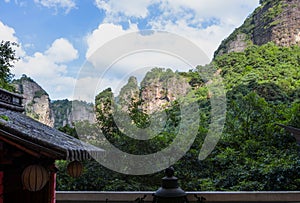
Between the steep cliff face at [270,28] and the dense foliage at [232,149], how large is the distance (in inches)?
195

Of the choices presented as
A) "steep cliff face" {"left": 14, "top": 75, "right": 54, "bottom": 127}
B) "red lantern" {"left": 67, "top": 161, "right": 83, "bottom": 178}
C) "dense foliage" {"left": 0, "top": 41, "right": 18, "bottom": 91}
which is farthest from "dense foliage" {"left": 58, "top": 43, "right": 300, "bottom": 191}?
"steep cliff face" {"left": 14, "top": 75, "right": 54, "bottom": 127}

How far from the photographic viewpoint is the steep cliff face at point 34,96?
8.67m

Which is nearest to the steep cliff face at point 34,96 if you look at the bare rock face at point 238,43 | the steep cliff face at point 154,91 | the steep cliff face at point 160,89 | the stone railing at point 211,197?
the steep cliff face at point 154,91

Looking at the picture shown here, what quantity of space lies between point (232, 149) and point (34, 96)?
6242mm

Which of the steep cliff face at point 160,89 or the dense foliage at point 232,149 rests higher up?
the steep cliff face at point 160,89

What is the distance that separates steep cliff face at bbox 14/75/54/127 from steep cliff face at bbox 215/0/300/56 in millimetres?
7269

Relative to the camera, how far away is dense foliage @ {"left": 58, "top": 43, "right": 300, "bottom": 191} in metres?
5.11

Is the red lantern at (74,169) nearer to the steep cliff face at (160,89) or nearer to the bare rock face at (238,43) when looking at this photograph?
the steep cliff face at (160,89)

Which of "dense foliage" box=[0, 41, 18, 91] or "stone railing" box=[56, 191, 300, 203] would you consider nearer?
"stone railing" box=[56, 191, 300, 203]

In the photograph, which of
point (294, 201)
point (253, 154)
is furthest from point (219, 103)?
point (294, 201)

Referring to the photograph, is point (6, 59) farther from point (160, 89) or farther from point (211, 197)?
A: point (211, 197)

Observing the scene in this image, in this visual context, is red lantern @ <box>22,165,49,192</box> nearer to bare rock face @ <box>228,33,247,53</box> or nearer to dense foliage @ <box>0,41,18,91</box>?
dense foliage @ <box>0,41,18,91</box>

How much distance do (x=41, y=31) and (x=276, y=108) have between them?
29.3ft

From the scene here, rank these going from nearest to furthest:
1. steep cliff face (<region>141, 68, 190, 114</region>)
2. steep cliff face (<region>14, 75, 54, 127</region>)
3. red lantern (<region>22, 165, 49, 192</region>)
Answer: red lantern (<region>22, 165, 49, 192</region>)
steep cliff face (<region>141, 68, 190, 114</region>)
steep cliff face (<region>14, 75, 54, 127</region>)
